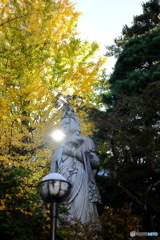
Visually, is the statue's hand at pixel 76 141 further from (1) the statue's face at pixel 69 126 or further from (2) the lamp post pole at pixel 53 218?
(2) the lamp post pole at pixel 53 218

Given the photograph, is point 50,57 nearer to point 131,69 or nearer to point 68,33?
point 68,33

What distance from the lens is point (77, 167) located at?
258 inches

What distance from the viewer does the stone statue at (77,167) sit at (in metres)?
5.97

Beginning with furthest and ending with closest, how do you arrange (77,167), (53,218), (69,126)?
(69,126) → (77,167) → (53,218)

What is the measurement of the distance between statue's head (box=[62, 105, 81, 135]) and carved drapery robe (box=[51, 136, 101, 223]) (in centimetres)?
40

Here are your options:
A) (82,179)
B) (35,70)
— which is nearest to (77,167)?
(82,179)

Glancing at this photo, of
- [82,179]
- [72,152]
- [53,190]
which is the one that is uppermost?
[72,152]

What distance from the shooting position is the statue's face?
735 centimetres

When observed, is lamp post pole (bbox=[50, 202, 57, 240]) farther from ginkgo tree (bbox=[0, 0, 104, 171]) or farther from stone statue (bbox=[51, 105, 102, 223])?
ginkgo tree (bbox=[0, 0, 104, 171])

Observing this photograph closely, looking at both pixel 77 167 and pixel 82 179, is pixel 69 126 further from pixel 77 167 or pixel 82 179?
pixel 82 179

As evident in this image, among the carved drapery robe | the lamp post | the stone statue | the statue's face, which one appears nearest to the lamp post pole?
the lamp post

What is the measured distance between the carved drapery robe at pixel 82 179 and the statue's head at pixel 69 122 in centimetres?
40

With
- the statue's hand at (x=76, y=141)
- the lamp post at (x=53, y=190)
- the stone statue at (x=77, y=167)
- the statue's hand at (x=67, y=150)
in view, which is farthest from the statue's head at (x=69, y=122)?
the lamp post at (x=53, y=190)

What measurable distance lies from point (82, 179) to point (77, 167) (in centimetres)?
34
